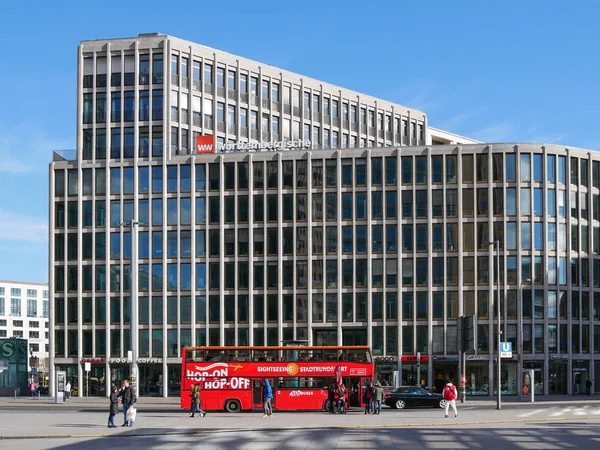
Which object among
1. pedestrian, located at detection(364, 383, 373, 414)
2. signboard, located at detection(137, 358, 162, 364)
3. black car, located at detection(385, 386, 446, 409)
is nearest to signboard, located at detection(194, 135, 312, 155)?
signboard, located at detection(137, 358, 162, 364)

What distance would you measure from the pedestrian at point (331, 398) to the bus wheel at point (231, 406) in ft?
17.3

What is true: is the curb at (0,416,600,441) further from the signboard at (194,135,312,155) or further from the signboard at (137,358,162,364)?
the signboard at (137,358,162,364)

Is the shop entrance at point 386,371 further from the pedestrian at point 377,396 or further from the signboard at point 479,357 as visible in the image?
the pedestrian at point 377,396

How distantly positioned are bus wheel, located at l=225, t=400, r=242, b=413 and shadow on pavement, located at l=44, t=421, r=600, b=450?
16361 mm

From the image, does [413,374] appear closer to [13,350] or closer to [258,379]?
[258,379]

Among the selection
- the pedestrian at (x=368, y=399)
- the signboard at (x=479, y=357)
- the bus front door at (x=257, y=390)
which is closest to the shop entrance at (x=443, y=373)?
the signboard at (x=479, y=357)

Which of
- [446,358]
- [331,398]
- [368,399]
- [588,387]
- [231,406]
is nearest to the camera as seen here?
[368,399]

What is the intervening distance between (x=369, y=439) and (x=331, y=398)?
70.3 ft

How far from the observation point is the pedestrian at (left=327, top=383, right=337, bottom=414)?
57.8 meters

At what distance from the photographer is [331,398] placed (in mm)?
58375

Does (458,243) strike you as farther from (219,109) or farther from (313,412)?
(313,412)

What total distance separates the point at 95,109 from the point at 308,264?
2535 centimetres

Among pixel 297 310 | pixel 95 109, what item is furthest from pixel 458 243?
pixel 95 109

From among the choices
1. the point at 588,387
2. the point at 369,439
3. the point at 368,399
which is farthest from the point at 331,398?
the point at 588,387
